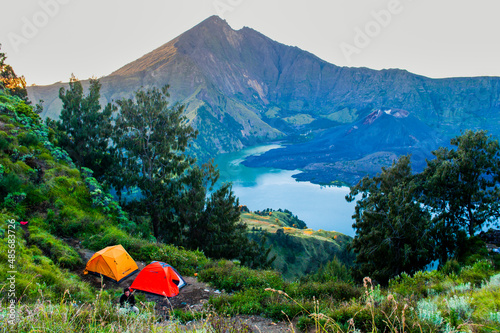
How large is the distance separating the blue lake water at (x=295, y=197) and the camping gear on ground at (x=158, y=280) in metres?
67.9

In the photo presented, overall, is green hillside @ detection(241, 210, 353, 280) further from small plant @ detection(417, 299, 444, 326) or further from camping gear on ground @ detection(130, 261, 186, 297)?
small plant @ detection(417, 299, 444, 326)

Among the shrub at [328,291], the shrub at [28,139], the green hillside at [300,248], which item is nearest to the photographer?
the shrub at [328,291]

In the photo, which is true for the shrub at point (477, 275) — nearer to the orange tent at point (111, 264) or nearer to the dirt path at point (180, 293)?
the dirt path at point (180, 293)

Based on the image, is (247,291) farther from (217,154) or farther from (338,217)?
(217,154)

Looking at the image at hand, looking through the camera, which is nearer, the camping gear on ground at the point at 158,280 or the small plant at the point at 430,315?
the small plant at the point at 430,315

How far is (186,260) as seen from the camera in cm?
1010

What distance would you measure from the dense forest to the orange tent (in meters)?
0.57

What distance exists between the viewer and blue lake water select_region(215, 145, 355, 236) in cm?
8006

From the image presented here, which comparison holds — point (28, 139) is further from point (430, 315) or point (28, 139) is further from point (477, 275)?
point (477, 275)

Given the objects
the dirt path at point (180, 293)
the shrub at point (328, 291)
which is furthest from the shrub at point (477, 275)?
the dirt path at point (180, 293)

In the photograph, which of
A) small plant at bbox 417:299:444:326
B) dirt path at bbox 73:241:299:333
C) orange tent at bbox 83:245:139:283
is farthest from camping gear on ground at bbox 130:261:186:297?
small plant at bbox 417:299:444:326

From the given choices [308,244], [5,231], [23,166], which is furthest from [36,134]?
[308,244]

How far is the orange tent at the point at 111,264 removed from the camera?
837cm

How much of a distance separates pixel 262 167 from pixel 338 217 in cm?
8102
